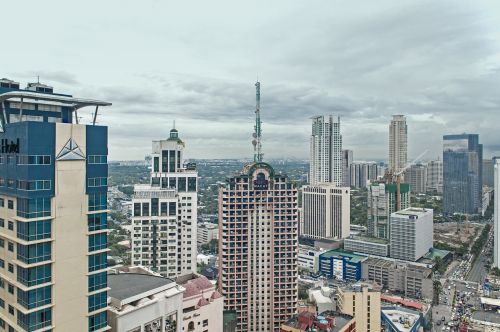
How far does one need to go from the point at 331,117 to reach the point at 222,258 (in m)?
52.4

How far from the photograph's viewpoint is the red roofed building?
648 inches

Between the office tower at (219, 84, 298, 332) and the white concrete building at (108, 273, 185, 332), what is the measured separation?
14412 mm

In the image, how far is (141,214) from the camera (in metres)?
27.3

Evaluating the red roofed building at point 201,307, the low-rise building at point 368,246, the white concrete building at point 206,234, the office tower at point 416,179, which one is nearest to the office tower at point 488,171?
the office tower at point 416,179

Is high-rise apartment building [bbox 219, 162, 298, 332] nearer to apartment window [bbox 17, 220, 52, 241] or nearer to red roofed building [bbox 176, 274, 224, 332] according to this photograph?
red roofed building [bbox 176, 274, 224, 332]

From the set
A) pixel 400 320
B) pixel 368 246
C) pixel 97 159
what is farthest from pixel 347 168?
pixel 97 159

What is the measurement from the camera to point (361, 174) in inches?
4724

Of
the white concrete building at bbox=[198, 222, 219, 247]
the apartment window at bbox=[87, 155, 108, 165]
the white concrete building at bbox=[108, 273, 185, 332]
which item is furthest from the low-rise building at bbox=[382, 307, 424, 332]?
the white concrete building at bbox=[198, 222, 219, 247]

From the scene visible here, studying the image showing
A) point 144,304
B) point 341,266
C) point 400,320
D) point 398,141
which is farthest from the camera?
point 398,141

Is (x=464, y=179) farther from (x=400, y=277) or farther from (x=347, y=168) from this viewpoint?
(x=400, y=277)

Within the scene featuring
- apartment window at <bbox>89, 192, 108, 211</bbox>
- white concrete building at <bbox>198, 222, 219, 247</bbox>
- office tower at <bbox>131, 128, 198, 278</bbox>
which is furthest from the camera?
white concrete building at <bbox>198, 222, 219, 247</bbox>

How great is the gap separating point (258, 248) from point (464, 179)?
7497cm

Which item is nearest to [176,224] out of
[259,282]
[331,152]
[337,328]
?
[259,282]

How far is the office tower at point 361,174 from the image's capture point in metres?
120
